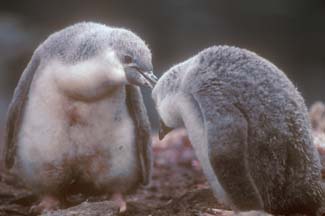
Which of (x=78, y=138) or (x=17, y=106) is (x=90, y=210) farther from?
(x=17, y=106)

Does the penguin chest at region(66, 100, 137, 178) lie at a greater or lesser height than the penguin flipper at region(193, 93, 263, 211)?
greater

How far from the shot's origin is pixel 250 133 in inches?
90.4

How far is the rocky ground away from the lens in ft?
8.41

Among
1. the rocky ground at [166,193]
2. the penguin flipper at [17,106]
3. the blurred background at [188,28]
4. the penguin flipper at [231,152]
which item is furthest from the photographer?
the blurred background at [188,28]

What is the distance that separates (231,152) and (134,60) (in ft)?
1.78

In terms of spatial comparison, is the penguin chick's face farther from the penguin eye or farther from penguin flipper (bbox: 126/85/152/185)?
penguin flipper (bbox: 126/85/152/185)

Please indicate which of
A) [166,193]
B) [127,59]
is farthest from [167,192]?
[127,59]

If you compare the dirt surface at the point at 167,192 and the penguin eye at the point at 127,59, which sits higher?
the penguin eye at the point at 127,59

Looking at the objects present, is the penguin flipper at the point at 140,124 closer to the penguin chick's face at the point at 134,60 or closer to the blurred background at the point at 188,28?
the penguin chick's face at the point at 134,60

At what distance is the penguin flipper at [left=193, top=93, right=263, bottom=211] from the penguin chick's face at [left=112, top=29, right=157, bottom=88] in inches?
13.4

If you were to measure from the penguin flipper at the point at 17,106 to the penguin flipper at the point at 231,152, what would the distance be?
0.89 metres

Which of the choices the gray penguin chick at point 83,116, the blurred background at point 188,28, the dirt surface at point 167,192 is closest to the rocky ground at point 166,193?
the dirt surface at point 167,192

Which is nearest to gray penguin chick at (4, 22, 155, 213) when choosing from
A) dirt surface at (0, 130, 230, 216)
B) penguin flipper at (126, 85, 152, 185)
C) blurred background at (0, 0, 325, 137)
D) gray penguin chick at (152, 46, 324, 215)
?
penguin flipper at (126, 85, 152, 185)

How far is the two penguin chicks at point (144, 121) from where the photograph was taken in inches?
90.4
